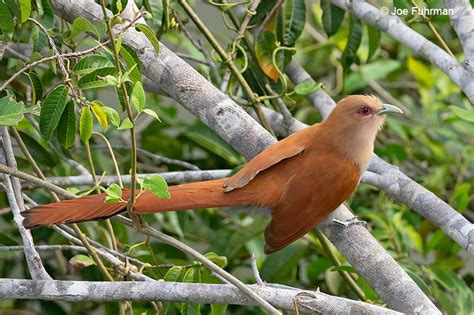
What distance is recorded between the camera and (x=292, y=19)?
2.89 m

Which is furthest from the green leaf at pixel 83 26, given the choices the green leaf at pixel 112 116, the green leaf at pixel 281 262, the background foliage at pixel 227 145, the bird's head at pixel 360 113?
the green leaf at pixel 281 262

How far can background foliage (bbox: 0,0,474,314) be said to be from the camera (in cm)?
215

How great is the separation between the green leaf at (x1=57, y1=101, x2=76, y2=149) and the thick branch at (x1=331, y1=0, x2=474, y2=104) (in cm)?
111

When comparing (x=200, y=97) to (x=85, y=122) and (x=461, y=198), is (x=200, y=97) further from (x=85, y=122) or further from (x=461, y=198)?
(x=461, y=198)

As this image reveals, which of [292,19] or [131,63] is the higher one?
[131,63]

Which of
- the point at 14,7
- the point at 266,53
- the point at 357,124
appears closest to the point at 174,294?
the point at 14,7

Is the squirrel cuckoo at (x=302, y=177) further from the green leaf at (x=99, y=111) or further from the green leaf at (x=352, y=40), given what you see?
the green leaf at (x=352, y=40)

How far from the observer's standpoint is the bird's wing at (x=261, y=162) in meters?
2.32

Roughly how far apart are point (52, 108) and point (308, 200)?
766 millimetres

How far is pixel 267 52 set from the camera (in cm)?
289

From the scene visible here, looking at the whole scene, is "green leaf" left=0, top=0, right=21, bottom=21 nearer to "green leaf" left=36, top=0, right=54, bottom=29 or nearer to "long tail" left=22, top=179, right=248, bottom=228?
"green leaf" left=36, top=0, right=54, bottom=29

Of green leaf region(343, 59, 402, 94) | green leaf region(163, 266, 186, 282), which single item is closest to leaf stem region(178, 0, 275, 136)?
green leaf region(163, 266, 186, 282)

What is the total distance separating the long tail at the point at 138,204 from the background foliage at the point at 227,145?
15cm

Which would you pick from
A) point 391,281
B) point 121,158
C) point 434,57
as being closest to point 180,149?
point 121,158
